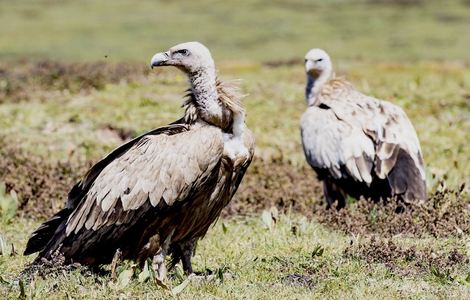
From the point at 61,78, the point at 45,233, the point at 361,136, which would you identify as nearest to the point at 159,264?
the point at 45,233

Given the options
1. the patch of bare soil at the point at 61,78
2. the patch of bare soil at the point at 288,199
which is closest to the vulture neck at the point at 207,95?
the patch of bare soil at the point at 288,199

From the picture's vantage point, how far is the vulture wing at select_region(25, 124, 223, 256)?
288 inches

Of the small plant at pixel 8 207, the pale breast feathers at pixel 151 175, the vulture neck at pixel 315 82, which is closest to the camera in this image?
the pale breast feathers at pixel 151 175

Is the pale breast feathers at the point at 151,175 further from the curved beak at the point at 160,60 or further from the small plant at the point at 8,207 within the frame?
the small plant at the point at 8,207

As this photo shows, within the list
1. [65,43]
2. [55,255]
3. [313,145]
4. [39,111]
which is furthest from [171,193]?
[65,43]

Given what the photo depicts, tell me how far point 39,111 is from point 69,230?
347 inches

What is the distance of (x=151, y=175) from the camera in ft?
24.3

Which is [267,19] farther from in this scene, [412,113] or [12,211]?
[12,211]

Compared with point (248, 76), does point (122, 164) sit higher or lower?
higher

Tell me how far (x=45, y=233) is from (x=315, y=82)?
20.8 feet

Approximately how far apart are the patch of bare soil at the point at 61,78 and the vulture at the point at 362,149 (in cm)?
724

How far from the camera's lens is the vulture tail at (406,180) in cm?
1050

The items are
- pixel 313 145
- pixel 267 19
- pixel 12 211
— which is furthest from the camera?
pixel 267 19

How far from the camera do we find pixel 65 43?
40875 mm
